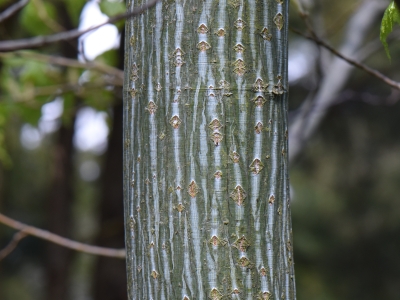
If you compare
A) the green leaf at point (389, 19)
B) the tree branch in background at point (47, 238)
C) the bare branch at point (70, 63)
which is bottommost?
the tree branch in background at point (47, 238)

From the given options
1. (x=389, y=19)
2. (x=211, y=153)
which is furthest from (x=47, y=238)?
(x=389, y=19)

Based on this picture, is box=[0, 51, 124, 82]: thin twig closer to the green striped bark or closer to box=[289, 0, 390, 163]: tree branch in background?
box=[289, 0, 390, 163]: tree branch in background

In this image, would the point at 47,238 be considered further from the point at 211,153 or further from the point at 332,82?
the point at 332,82

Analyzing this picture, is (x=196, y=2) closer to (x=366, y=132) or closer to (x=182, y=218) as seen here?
(x=182, y=218)

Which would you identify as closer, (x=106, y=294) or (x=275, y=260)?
(x=275, y=260)

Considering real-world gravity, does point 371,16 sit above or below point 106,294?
above

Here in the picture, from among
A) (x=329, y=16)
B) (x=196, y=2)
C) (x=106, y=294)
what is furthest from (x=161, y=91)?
(x=329, y=16)

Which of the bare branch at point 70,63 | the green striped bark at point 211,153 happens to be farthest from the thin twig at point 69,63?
the green striped bark at point 211,153

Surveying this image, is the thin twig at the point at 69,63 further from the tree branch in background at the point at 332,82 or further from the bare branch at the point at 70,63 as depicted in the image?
the tree branch in background at the point at 332,82

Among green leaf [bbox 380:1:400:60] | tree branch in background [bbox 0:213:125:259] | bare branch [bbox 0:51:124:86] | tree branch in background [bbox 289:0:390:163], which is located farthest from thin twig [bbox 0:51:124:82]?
green leaf [bbox 380:1:400:60]
